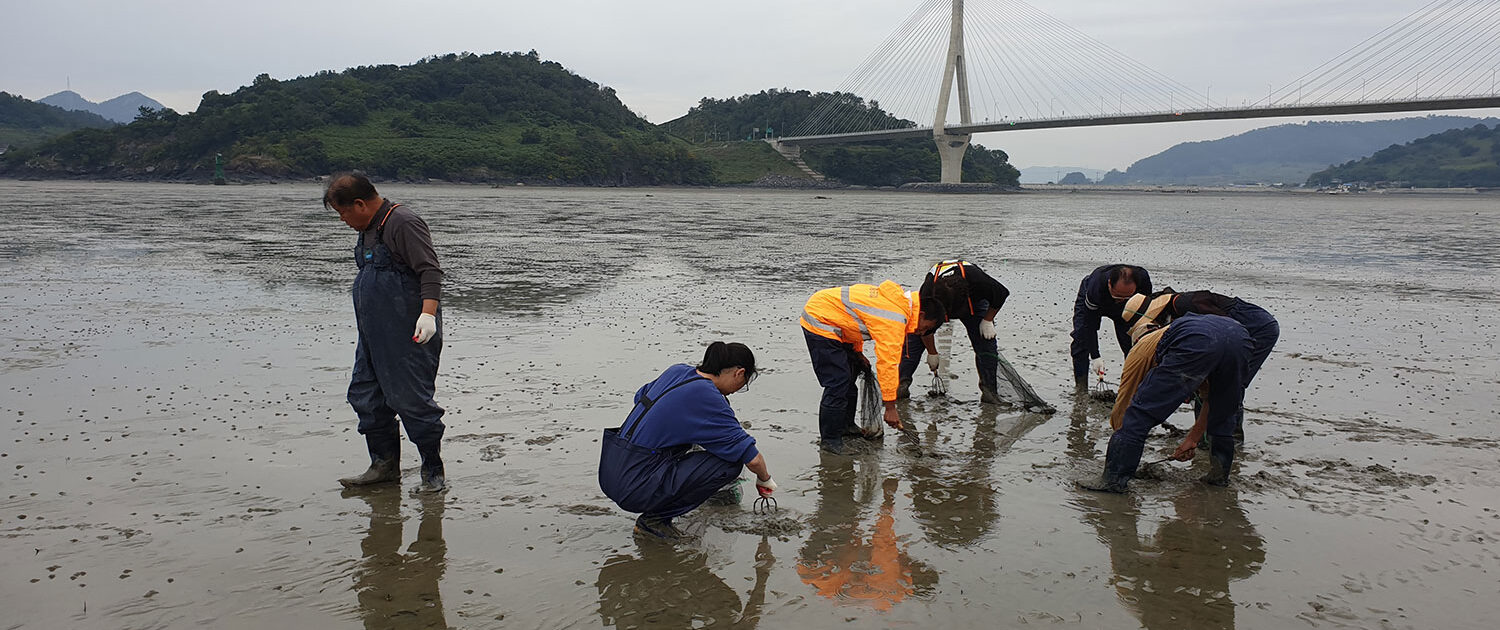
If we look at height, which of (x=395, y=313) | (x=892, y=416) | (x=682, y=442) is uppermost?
(x=395, y=313)

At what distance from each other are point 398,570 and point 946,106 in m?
89.8

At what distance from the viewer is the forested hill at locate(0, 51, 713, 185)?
8725 centimetres

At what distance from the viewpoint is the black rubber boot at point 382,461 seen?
516cm

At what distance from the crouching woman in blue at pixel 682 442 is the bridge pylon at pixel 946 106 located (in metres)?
86.8


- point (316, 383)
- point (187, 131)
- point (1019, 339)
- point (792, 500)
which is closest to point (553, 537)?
point (792, 500)

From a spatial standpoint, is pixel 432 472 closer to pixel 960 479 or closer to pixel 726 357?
pixel 726 357

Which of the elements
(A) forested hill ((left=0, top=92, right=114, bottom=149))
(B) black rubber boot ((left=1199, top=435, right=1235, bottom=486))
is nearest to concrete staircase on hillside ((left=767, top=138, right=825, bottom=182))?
(A) forested hill ((left=0, top=92, right=114, bottom=149))

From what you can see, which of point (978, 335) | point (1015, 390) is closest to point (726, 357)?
point (978, 335)

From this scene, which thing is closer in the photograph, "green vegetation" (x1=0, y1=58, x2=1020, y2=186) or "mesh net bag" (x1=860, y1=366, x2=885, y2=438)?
"mesh net bag" (x1=860, y1=366, x2=885, y2=438)

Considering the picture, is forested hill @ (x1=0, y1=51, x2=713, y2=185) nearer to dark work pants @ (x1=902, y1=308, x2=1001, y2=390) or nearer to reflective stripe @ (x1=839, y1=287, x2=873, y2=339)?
dark work pants @ (x1=902, y1=308, x2=1001, y2=390)

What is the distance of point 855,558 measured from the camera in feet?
14.5

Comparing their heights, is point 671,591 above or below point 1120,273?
below

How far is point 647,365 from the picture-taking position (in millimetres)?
8438

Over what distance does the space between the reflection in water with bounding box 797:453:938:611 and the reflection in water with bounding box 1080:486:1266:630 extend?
96 centimetres
